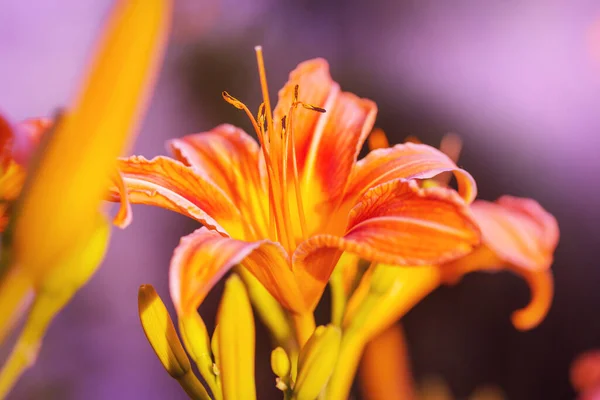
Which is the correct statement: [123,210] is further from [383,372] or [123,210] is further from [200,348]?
[383,372]

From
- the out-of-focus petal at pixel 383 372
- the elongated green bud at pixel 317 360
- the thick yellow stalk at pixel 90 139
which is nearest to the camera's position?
the thick yellow stalk at pixel 90 139

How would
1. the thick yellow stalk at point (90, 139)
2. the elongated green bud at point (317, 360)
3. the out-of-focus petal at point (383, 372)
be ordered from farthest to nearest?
the out-of-focus petal at point (383, 372) < the elongated green bud at point (317, 360) < the thick yellow stalk at point (90, 139)

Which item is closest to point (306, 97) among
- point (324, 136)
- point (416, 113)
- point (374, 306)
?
point (324, 136)

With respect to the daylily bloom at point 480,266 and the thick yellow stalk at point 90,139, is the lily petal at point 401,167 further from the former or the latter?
the thick yellow stalk at point 90,139

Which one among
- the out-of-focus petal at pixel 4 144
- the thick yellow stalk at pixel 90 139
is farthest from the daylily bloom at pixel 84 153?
the out-of-focus petal at pixel 4 144

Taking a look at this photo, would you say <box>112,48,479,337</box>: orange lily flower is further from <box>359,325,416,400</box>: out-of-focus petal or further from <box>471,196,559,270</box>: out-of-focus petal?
<box>359,325,416,400</box>: out-of-focus petal

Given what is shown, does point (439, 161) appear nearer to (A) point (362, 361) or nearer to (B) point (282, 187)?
(B) point (282, 187)

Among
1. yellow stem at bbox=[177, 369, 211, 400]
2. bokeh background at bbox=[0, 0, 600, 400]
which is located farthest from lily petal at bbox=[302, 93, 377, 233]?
bokeh background at bbox=[0, 0, 600, 400]
